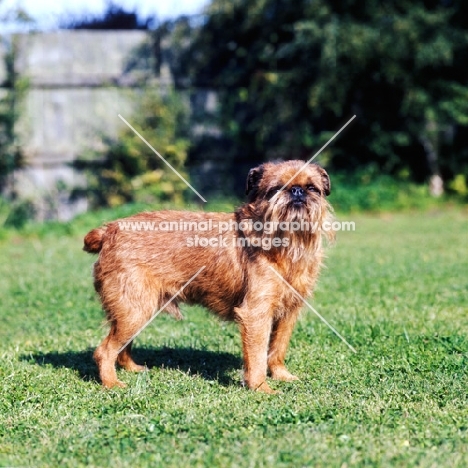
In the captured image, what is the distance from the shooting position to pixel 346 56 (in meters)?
13.1

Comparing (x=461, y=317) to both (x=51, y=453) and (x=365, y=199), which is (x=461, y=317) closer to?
(x=51, y=453)

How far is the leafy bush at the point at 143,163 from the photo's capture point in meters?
13.2

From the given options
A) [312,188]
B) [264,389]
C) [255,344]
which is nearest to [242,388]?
[264,389]

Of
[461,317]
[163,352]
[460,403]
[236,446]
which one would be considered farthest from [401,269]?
[236,446]

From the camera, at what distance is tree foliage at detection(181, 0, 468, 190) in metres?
13.0

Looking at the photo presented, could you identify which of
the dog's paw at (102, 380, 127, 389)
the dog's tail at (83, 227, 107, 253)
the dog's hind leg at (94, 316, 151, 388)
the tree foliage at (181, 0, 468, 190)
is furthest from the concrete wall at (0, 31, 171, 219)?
the dog's paw at (102, 380, 127, 389)

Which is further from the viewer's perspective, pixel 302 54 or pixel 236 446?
pixel 302 54

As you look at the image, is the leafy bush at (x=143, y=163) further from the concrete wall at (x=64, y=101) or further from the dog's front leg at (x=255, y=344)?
the dog's front leg at (x=255, y=344)

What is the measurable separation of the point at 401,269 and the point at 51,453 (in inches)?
225

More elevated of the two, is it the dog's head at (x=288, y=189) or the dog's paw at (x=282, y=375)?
the dog's head at (x=288, y=189)

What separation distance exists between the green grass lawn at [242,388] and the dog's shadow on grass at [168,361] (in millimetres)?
16

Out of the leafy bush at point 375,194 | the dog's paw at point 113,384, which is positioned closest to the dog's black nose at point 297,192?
the dog's paw at point 113,384

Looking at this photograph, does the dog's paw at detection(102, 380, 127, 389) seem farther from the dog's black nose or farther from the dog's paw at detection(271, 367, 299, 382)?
the dog's black nose

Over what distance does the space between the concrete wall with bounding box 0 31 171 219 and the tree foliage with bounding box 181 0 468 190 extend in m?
1.35
